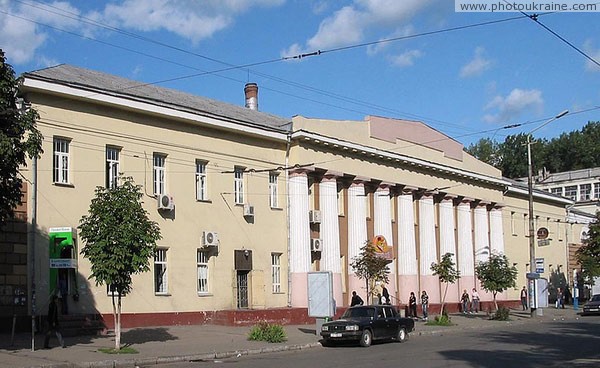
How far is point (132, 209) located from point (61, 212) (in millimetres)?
6521

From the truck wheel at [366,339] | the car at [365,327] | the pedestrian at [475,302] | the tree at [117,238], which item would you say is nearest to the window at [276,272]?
the car at [365,327]

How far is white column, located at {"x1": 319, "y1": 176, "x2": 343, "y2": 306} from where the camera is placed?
39594 mm

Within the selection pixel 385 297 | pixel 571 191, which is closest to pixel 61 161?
pixel 385 297

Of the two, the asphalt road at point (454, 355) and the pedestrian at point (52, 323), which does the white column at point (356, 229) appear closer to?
the asphalt road at point (454, 355)

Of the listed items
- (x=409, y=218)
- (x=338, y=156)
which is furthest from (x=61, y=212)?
(x=409, y=218)

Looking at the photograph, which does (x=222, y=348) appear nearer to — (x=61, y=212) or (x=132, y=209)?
(x=132, y=209)

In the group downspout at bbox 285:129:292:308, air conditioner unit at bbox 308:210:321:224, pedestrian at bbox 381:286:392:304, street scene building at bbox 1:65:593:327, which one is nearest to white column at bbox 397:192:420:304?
street scene building at bbox 1:65:593:327

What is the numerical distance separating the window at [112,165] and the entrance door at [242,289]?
26.9ft

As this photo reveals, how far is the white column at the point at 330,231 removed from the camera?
3959 cm

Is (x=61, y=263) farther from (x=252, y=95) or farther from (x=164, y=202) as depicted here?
(x=252, y=95)

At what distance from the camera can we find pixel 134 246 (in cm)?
2278

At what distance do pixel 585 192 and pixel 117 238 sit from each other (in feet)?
240

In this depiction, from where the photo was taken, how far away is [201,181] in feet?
114

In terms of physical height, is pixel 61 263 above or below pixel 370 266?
above
